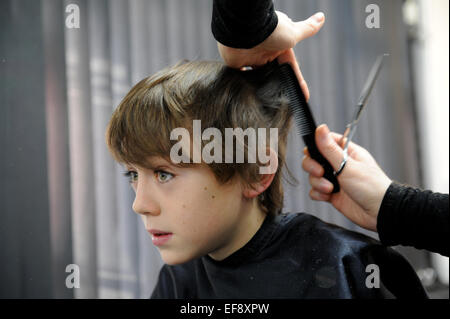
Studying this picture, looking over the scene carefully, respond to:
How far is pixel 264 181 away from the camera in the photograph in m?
0.59

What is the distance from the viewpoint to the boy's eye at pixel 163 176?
0.54 m

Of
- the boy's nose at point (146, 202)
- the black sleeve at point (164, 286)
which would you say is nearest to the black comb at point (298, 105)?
the boy's nose at point (146, 202)

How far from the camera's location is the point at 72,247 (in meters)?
0.69

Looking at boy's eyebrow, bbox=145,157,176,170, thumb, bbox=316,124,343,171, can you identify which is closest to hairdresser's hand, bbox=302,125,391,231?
thumb, bbox=316,124,343,171

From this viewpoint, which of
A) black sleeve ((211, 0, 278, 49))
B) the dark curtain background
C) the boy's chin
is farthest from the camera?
the dark curtain background

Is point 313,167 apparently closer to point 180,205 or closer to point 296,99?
point 296,99

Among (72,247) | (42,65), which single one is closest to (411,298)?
(72,247)

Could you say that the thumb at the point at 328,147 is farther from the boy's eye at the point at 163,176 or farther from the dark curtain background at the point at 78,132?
the boy's eye at the point at 163,176

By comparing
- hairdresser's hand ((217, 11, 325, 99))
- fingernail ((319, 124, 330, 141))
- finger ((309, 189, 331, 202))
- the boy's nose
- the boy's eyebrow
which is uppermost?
hairdresser's hand ((217, 11, 325, 99))

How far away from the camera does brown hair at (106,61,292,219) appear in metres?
0.54

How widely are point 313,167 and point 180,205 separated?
0.21 meters

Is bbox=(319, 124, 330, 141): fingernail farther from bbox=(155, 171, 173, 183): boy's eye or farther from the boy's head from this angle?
bbox=(155, 171, 173, 183): boy's eye

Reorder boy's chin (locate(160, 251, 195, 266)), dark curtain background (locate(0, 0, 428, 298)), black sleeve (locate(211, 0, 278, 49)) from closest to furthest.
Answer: black sleeve (locate(211, 0, 278, 49)) < boy's chin (locate(160, 251, 195, 266)) < dark curtain background (locate(0, 0, 428, 298))

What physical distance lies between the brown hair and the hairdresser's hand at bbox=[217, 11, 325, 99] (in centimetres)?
2
